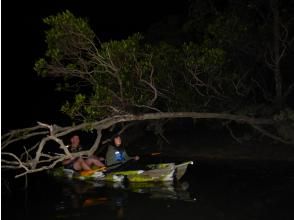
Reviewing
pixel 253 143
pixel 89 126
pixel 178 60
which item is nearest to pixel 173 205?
pixel 89 126

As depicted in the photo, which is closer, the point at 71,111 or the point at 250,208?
the point at 250,208

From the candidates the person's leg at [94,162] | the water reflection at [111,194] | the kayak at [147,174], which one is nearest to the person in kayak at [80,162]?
the person's leg at [94,162]

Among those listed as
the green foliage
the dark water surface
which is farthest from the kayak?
the green foliage

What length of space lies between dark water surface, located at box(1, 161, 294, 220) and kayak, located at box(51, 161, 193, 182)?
11.5 inches

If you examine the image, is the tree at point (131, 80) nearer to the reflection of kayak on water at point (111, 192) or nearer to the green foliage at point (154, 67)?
the green foliage at point (154, 67)

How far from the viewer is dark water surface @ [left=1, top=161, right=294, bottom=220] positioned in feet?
42.1

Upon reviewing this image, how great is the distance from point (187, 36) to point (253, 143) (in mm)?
7109

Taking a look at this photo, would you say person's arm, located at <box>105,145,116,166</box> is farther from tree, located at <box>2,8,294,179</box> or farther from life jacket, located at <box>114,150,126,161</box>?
tree, located at <box>2,8,294,179</box>

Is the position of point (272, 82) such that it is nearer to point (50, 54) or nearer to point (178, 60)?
point (178, 60)

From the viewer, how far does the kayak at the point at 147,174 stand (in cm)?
1658

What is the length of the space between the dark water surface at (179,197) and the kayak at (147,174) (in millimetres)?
293

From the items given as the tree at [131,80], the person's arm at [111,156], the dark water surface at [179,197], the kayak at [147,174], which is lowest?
the dark water surface at [179,197]

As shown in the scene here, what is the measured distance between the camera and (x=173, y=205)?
1372cm

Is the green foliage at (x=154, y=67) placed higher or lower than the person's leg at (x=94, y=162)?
higher
